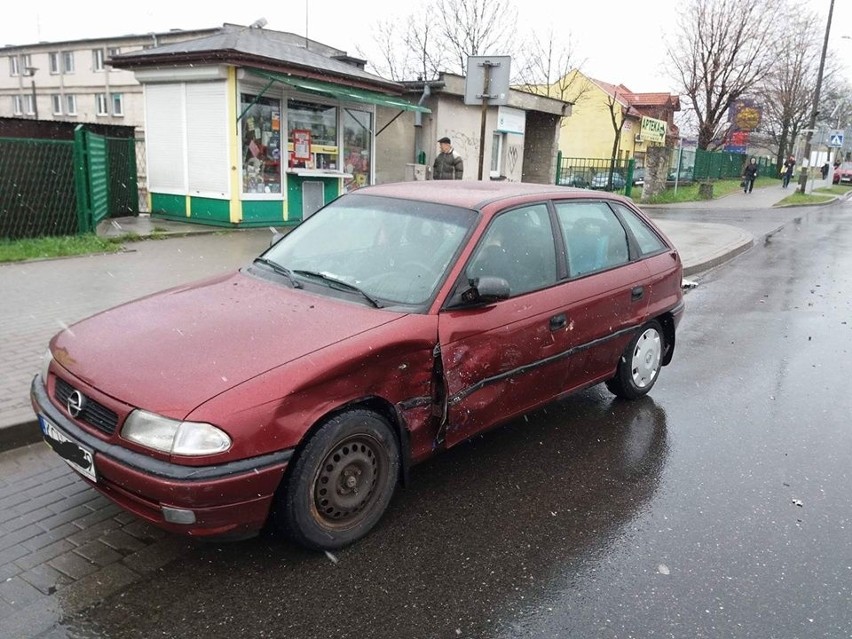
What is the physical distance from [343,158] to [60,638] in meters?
13.0

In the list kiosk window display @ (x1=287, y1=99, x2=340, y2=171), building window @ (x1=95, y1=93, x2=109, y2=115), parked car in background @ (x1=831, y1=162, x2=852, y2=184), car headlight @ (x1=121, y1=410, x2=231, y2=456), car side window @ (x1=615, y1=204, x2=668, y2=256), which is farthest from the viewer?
building window @ (x1=95, y1=93, x2=109, y2=115)

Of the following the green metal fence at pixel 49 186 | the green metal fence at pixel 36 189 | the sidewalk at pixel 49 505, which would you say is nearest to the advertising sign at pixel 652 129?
the green metal fence at pixel 49 186

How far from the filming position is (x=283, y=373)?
2.90 m

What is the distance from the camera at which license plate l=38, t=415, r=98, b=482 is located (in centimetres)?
294

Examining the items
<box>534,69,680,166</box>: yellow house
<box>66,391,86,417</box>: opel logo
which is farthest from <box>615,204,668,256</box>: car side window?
<box>534,69,680,166</box>: yellow house

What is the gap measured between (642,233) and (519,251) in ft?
5.64

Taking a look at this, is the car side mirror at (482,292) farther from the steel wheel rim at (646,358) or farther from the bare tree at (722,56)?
the bare tree at (722,56)

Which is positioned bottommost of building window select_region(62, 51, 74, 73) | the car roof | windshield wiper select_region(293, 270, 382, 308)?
windshield wiper select_region(293, 270, 382, 308)

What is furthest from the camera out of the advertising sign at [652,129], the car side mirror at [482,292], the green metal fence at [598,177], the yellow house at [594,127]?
the yellow house at [594,127]

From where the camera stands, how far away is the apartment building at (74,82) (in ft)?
162

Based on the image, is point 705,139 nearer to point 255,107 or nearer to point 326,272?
point 255,107

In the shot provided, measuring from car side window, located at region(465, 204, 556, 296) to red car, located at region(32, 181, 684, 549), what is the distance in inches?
0.5

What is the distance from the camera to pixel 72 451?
303 cm

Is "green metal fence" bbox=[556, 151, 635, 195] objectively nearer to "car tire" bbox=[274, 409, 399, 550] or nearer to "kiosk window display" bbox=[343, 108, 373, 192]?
"kiosk window display" bbox=[343, 108, 373, 192]
